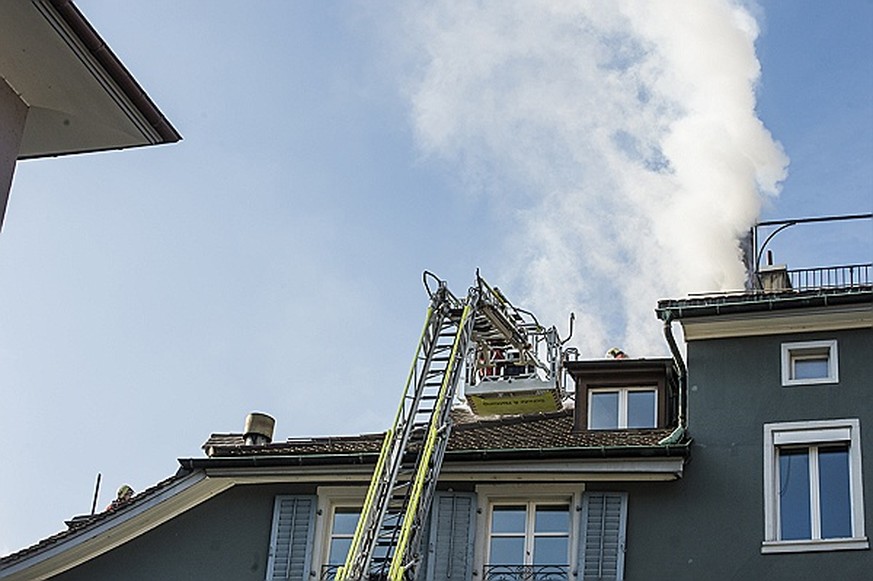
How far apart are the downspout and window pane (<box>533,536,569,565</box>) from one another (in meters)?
2.00

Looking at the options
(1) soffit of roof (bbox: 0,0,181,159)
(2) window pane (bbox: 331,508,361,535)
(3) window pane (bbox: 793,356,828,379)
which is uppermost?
(3) window pane (bbox: 793,356,828,379)

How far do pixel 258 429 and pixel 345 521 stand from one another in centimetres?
428

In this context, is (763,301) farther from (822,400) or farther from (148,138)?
(148,138)

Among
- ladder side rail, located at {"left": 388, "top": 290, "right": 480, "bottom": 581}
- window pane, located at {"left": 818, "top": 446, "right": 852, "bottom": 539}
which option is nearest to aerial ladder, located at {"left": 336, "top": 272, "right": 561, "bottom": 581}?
ladder side rail, located at {"left": 388, "top": 290, "right": 480, "bottom": 581}

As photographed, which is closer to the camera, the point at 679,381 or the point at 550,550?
the point at 550,550

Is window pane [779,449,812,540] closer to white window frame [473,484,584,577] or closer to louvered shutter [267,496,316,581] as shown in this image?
white window frame [473,484,584,577]

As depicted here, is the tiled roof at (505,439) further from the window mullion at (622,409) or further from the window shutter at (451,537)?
the window shutter at (451,537)

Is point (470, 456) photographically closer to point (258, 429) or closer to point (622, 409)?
point (622, 409)

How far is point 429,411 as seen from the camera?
22891mm

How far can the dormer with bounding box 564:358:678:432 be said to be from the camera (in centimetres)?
2294

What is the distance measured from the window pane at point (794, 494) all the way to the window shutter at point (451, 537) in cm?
434

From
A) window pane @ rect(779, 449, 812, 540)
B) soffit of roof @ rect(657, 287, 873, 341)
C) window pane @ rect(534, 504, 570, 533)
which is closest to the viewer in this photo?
window pane @ rect(779, 449, 812, 540)

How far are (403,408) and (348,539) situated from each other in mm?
2081

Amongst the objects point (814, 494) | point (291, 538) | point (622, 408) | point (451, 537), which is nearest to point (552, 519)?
point (451, 537)
